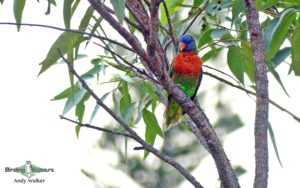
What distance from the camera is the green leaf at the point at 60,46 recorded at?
1.24 m

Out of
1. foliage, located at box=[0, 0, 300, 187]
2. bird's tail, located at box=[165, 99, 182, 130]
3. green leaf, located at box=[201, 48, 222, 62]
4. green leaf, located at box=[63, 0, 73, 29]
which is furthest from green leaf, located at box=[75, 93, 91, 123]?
green leaf, located at box=[63, 0, 73, 29]

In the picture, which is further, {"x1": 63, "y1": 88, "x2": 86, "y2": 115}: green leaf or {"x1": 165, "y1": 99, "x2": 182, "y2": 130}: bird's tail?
{"x1": 165, "y1": 99, "x2": 182, "y2": 130}: bird's tail

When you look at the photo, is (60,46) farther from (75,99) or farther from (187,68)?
(187,68)

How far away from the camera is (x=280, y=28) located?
1370mm

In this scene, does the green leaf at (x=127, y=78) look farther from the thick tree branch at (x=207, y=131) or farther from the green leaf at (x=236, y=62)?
the thick tree branch at (x=207, y=131)

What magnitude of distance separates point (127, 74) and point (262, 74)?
629 mm

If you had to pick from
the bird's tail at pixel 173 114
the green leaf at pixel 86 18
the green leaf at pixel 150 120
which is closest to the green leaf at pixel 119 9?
the green leaf at pixel 86 18

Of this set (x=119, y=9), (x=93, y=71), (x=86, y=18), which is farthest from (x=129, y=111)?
(x=119, y=9)

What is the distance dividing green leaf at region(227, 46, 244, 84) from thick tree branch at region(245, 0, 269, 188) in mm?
306

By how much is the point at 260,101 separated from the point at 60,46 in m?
0.43

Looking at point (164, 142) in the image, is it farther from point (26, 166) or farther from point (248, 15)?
point (248, 15)

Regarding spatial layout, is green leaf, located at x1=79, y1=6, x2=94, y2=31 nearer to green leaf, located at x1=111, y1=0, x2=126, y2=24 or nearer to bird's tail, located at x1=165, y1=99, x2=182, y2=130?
green leaf, located at x1=111, y1=0, x2=126, y2=24

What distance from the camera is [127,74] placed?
176cm

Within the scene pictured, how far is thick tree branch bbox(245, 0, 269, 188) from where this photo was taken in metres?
1.13
